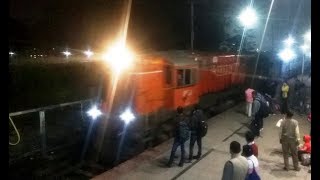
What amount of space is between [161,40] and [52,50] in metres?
14.2

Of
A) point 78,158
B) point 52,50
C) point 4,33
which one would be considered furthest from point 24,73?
point 4,33

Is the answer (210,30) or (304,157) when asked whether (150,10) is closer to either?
(210,30)

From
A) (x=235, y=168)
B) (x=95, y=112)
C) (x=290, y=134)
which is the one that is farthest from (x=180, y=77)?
(x=235, y=168)

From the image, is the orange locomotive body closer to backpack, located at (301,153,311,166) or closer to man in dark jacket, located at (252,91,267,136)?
man in dark jacket, located at (252,91,267,136)

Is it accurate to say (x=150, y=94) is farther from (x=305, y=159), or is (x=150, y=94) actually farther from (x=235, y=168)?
(x=235, y=168)

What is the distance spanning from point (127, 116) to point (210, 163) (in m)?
3.30

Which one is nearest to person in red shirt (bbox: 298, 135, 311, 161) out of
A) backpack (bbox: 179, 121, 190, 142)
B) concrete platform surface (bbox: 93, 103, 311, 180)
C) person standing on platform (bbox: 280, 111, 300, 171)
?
concrete platform surface (bbox: 93, 103, 311, 180)

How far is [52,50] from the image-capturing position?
1641 inches

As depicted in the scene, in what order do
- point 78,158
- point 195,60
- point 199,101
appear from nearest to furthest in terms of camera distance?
point 78,158 < point 195,60 < point 199,101

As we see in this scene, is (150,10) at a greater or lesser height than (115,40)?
greater

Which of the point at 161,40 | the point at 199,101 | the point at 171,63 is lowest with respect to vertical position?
the point at 199,101

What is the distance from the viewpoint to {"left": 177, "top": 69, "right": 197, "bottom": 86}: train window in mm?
14219

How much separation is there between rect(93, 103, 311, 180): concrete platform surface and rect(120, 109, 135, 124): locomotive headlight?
4.22 ft

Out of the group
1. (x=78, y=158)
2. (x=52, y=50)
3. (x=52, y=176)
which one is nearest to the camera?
(x=52, y=176)
